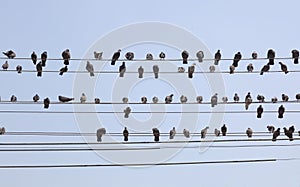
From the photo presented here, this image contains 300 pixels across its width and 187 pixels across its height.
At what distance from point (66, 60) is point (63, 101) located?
868 millimetres

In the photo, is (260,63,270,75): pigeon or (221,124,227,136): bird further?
(221,124,227,136): bird

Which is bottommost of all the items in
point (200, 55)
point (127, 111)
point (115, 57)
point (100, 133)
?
point (100, 133)

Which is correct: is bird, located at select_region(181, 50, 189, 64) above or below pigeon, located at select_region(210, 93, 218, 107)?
above

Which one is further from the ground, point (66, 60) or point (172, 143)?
point (66, 60)

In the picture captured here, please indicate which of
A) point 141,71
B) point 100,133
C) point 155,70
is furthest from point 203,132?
point 100,133

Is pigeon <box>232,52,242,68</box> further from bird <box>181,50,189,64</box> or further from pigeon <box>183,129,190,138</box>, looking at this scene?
pigeon <box>183,129,190,138</box>

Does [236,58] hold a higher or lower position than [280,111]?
higher

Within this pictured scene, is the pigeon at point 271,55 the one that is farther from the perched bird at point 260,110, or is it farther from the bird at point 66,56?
the bird at point 66,56

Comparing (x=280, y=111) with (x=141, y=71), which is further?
(x=280, y=111)

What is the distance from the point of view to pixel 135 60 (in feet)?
51.4

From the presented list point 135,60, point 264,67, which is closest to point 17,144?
point 135,60

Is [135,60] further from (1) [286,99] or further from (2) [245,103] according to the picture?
(1) [286,99]

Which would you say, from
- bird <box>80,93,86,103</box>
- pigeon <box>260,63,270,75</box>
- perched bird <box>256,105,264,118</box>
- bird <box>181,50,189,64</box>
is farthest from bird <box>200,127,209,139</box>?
bird <box>80,93,86,103</box>

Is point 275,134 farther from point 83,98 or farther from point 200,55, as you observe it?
point 83,98
